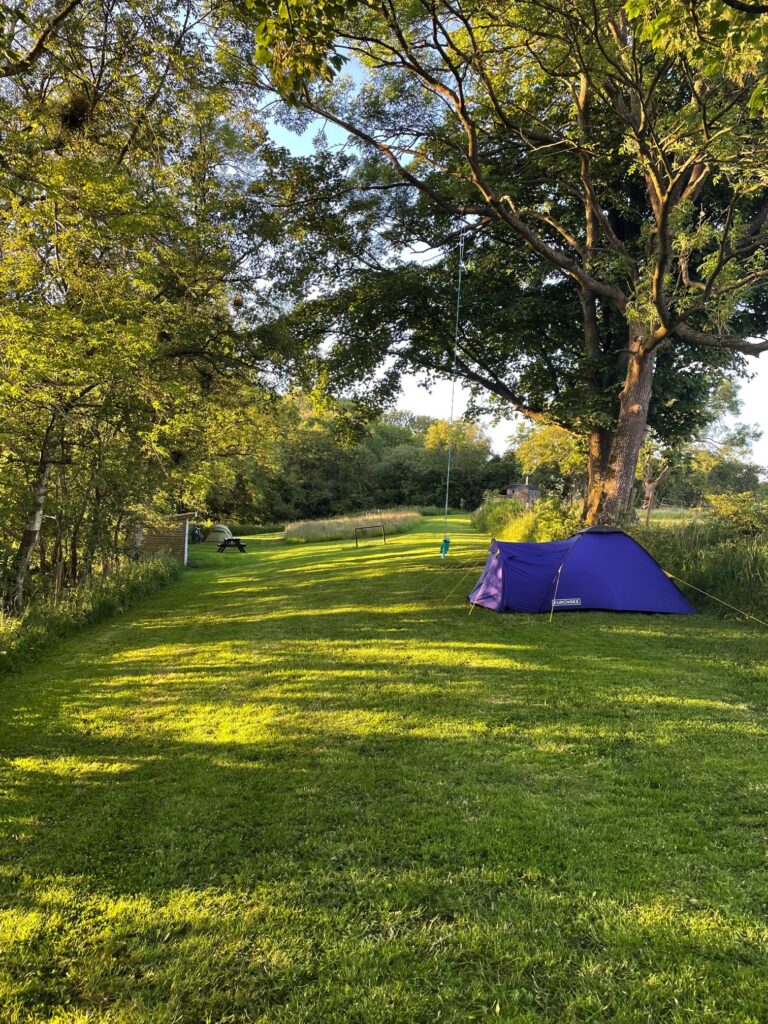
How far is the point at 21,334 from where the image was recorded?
20.7 feet

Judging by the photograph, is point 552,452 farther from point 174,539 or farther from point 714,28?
point 714,28

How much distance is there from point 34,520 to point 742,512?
11.2 m

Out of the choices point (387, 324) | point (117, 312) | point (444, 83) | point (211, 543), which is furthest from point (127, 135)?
point (211, 543)

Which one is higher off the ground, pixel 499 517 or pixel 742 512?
pixel 742 512

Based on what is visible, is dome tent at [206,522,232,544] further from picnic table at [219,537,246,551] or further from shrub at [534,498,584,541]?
shrub at [534,498,584,541]

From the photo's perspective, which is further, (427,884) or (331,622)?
(331,622)

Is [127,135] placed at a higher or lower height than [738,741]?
higher

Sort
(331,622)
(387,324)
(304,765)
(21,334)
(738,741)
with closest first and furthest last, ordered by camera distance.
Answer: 1. (304,765)
2. (738,741)
3. (21,334)
4. (331,622)
5. (387,324)

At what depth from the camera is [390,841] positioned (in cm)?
297

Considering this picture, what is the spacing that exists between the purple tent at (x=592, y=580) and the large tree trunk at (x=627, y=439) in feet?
7.62

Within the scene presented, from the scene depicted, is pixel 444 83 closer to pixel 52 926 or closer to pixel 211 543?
pixel 52 926

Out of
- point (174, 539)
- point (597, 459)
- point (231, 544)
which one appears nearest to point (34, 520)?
point (597, 459)

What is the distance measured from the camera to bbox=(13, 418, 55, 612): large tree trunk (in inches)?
337

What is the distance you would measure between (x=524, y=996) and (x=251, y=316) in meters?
11.4
